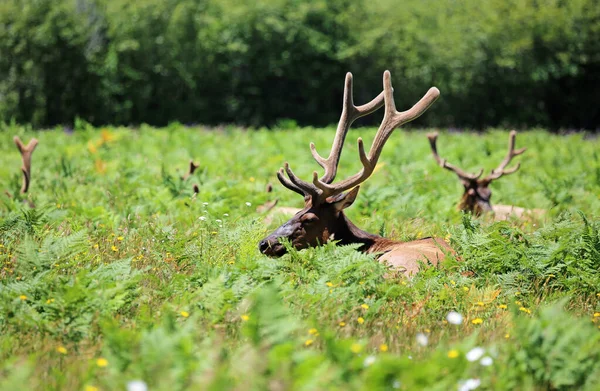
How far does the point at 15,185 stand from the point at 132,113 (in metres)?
14.6

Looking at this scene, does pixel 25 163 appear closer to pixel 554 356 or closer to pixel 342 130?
pixel 342 130

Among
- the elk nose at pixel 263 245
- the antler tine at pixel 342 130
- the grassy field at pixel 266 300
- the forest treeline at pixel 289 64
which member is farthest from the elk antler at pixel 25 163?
the forest treeline at pixel 289 64

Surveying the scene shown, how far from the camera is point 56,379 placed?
381 cm

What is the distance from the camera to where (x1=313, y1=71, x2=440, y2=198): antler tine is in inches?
256

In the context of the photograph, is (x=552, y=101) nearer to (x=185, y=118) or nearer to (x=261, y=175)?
(x=185, y=118)

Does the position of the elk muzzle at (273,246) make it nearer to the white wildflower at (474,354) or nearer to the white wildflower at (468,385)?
the white wildflower at (474,354)

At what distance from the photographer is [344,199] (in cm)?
644

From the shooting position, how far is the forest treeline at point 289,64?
75.0ft

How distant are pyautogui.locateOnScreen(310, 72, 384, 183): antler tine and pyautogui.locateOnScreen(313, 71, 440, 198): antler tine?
18 cm

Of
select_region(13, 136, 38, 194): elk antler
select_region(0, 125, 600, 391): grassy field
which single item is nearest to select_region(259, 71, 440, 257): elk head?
select_region(0, 125, 600, 391): grassy field

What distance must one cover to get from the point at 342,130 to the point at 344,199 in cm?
96

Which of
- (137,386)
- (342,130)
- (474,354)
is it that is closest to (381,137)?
(342,130)

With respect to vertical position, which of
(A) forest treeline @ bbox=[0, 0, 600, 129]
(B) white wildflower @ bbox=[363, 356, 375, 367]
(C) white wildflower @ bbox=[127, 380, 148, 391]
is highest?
(C) white wildflower @ bbox=[127, 380, 148, 391]

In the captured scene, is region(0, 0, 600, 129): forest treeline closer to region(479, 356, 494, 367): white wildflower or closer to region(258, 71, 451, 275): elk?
region(258, 71, 451, 275): elk
